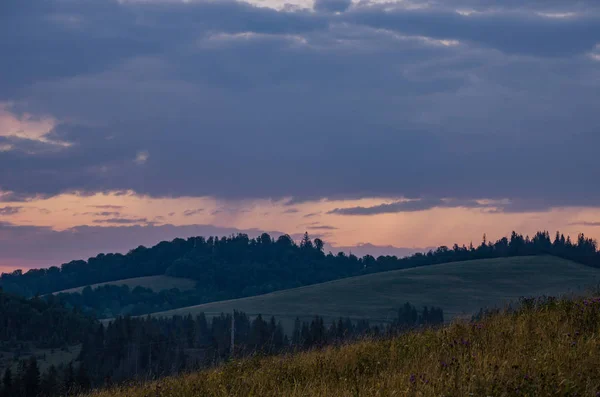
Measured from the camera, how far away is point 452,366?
34.3 ft

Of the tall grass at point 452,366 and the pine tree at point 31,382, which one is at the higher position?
the tall grass at point 452,366

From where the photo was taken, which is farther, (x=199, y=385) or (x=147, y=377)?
(x=147, y=377)

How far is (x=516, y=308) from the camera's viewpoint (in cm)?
1541

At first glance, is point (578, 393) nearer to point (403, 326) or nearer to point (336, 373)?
point (336, 373)

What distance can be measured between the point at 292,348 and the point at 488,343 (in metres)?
6.06

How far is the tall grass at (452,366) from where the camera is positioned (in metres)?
9.31

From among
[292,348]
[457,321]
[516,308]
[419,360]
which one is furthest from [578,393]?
[292,348]

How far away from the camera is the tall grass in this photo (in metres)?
9.31

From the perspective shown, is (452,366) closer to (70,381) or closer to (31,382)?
(70,381)

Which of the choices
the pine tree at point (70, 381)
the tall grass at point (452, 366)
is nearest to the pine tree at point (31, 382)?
the pine tree at point (70, 381)

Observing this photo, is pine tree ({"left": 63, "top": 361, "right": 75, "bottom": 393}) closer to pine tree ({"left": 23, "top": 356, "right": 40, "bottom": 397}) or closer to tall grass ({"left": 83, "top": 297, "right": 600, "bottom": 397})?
tall grass ({"left": 83, "top": 297, "right": 600, "bottom": 397})

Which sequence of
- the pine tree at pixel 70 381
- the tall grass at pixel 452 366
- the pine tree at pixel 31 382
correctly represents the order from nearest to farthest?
the tall grass at pixel 452 366
the pine tree at pixel 70 381
the pine tree at pixel 31 382

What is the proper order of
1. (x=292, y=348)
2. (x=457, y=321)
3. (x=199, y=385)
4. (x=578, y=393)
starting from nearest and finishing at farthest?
(x=578, y=393)
(x=199, y=385)
(x=457, y=321)
(x=292, y=348)

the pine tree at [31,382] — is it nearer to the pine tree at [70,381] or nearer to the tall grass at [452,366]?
the pine tree at [70,381]
